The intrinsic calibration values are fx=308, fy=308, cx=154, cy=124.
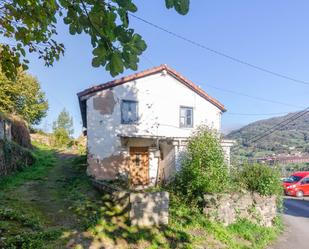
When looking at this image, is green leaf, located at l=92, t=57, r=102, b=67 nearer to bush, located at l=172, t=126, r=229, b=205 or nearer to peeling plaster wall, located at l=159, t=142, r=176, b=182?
bush, located at l=172, t=126, r=229, b=205

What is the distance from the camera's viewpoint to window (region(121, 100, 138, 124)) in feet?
60.6

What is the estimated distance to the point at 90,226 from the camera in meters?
9.10

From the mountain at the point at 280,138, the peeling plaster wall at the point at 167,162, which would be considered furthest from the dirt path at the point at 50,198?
the mountain at the point at 280,138

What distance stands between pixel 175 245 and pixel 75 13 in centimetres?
778

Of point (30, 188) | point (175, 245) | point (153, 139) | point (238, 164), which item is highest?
point (153, 139)

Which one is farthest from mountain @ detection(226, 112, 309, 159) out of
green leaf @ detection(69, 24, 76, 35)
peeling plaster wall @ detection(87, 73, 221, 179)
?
green leaf @ detection(69, 24, 76, 35)

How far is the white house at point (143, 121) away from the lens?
1788cm

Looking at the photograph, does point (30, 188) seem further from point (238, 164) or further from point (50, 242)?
point (238, 164)

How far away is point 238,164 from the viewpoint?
15.6 m

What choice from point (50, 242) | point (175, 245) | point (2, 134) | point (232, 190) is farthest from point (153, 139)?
point (50, 242)

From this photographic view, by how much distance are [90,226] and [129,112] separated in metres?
10.3

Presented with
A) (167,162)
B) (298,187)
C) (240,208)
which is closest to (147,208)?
(240,208)

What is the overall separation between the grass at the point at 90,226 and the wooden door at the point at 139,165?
4295mm

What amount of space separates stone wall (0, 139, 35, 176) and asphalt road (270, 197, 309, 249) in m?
13.5
